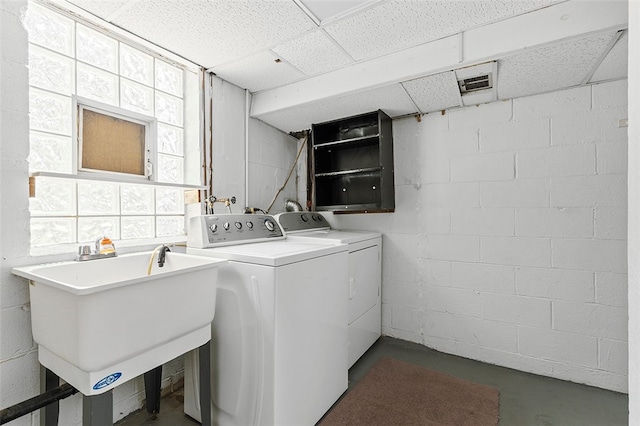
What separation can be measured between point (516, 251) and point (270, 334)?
1.91 m

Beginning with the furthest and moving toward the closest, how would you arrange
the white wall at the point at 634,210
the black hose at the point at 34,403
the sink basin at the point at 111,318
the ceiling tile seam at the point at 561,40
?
the ceiling tile seam at the point at 561,40, the black hose at the point at 34,403, the sink basin at the point at 111,318, the white wall at the point at 634,210

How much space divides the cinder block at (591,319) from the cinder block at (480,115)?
141 cm

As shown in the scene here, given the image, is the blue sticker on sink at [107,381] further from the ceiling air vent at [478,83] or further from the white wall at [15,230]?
the ceiling air vent at [478,83]

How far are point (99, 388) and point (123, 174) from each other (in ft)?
4.07

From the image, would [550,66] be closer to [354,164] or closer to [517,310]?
[354,164]

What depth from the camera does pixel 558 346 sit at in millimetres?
1985

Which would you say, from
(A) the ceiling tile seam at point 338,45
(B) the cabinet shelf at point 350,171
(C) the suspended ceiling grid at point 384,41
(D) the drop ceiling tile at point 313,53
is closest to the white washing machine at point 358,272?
(B) the cabinet shelf at point 350,171

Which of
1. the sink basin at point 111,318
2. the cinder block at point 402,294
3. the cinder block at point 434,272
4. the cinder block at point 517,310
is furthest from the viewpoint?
the cinder block at point 402,294

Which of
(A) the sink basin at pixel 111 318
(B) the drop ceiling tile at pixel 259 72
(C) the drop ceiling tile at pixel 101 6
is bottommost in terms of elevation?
(A) the sink basin at pixel 111 318

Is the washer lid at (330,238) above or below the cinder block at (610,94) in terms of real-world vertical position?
below

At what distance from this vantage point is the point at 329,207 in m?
2.62

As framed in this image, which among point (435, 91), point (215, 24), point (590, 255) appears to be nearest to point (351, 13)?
point (215, 24)

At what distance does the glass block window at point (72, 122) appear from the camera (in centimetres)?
144

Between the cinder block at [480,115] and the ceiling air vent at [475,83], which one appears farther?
the cinder block at [480,115]
